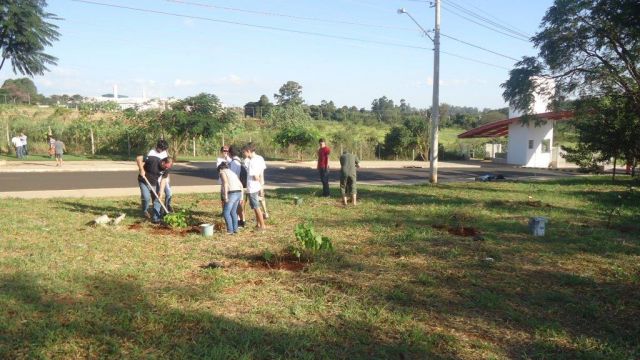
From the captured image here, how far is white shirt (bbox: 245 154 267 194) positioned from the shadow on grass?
139 inches

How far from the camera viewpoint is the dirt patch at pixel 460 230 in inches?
341

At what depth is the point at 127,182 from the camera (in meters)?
16.7

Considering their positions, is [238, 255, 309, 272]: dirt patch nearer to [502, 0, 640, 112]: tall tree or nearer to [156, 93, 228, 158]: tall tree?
[502, 0, 640, 112]: tall tree

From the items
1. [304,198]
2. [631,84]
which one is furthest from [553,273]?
[631,84]

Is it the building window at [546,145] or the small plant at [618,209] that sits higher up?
the building window at [546,145]

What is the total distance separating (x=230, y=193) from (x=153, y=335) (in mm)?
3940

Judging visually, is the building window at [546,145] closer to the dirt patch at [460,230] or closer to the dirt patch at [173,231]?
the dirt patch at [460,230]

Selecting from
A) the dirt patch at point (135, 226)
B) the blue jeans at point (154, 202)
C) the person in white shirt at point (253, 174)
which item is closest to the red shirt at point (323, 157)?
the person in white shirt at point (253, 174)

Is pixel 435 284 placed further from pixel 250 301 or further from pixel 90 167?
pixel 90 167

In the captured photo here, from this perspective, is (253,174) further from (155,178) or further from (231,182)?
(155,178)

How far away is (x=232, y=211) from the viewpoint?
8.18 m

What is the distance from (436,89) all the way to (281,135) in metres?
13.0

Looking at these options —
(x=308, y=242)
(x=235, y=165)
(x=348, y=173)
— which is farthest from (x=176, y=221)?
(x=348, y=173)

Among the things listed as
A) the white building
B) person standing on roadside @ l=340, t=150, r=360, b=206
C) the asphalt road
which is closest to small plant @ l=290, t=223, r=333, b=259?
person standing on roadside @ l=340, t=150, r=360, b=206
